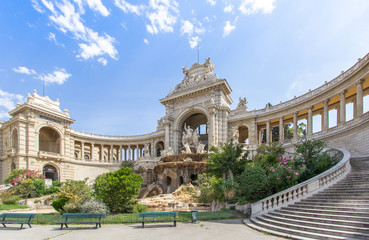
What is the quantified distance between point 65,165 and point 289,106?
131 feet

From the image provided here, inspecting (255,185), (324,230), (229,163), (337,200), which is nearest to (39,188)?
(229,163)

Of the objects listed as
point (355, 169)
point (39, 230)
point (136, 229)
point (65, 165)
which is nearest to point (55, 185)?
point (65, 165)

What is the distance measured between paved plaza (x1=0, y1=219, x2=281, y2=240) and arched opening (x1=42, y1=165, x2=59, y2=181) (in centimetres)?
3174

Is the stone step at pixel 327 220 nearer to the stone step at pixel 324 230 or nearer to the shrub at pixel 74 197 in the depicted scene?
the stone step at pixel 324 230

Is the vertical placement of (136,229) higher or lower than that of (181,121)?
lower

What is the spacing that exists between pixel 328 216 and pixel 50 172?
4316 centimetres

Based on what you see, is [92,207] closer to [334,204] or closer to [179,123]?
[334,204]

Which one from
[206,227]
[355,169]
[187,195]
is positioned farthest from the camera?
[187,195]

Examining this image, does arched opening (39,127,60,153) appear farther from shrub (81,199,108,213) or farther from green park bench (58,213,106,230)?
green park bench (58,213,106,230)

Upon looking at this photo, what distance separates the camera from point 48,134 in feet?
141

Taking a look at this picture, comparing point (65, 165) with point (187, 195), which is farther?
point (65, 165)

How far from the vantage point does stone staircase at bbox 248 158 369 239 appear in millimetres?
8055

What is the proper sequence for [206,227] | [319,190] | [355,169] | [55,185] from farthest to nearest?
[55,185] < [355,169] < [319,190] < [206,227]

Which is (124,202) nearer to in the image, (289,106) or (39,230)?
(39,230)
